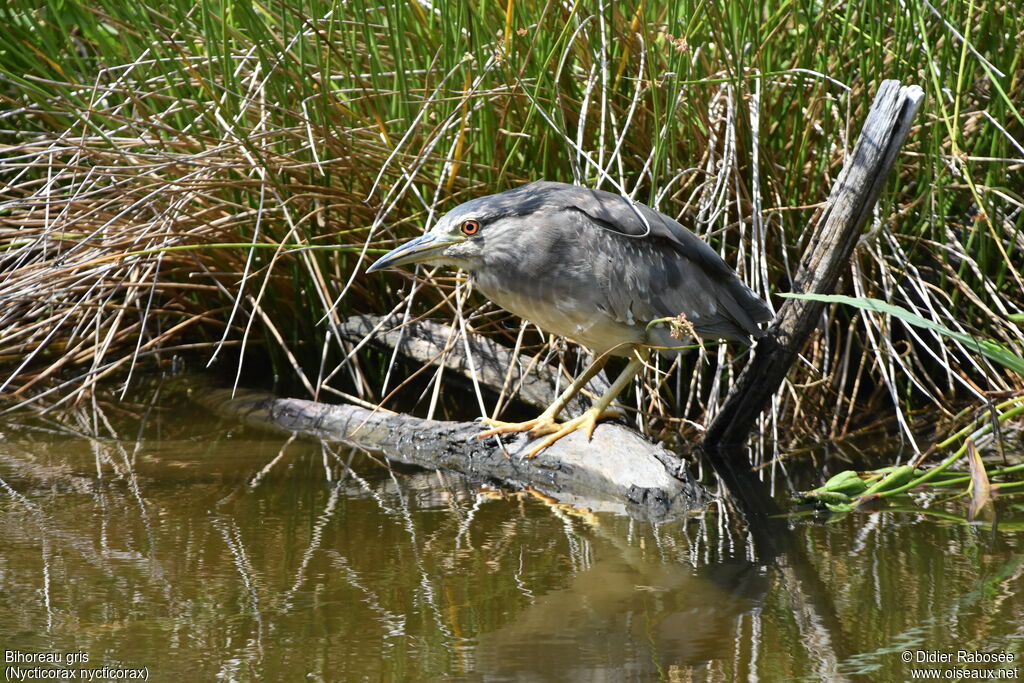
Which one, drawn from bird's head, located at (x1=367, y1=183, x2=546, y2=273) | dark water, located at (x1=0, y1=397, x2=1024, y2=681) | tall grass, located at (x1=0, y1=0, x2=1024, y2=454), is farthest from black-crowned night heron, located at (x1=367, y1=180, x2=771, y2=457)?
dark water, located at (x1=0, y1=397, x2=1024, y2=681)

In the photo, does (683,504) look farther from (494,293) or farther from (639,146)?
(639,146)

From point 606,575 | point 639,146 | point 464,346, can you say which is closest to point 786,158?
point 639,146

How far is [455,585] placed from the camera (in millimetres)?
2217

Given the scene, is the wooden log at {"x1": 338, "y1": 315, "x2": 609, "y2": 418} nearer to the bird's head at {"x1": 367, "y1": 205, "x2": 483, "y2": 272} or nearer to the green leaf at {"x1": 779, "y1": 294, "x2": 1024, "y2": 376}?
the bird's head at {"x1": 367, "y1": 205, "x2": 483, "y2": 272}

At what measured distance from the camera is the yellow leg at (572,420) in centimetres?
307

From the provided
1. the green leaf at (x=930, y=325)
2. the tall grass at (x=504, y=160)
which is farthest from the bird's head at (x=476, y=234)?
the green leaf at (x=930, y=325)

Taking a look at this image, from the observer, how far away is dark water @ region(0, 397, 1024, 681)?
184 centimetres

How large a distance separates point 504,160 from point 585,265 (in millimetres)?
963

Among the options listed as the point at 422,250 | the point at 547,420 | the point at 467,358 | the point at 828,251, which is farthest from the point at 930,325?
the point at 467,358

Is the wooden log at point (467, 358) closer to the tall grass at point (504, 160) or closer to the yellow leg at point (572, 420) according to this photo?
the tall grass at point (504, 160)

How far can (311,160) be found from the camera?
3.81 m

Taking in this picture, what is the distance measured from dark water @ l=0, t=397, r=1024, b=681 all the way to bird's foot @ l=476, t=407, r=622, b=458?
0.66 feet

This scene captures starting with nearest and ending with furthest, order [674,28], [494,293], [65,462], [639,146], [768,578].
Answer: [768,578] < [494,293] < [65,462] < [674,28] < [639,146]

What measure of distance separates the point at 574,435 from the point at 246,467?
107 cm
